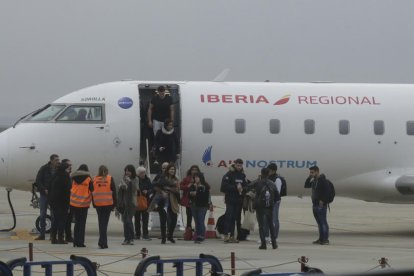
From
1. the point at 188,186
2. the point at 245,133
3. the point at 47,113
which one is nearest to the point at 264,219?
the point at 188,186

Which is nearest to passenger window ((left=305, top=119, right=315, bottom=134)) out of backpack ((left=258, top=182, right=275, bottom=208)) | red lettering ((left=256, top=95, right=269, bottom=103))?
red lettering ((left=256, top=95, right=269, bottom=103))

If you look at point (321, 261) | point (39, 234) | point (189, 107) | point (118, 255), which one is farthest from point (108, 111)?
point (321, 261)

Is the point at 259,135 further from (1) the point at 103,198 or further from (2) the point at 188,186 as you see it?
(1) the point at 103,198

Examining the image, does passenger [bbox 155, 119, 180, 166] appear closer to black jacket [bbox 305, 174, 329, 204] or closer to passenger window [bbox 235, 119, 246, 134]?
passenger window [bbox 235, 119, 246, 134]

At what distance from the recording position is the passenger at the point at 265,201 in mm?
18672

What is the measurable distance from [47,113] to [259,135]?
4.96 m

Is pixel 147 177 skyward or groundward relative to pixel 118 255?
skyward

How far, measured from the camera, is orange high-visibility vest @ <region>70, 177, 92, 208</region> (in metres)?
18.4

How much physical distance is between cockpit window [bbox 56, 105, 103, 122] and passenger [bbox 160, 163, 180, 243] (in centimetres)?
287

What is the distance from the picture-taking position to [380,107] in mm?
23062

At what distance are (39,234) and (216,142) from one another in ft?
14.9

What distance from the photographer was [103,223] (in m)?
18.3

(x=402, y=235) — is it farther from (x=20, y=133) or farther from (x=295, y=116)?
(x=20, y=133)

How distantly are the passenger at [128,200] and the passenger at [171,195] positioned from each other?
0.73 m
